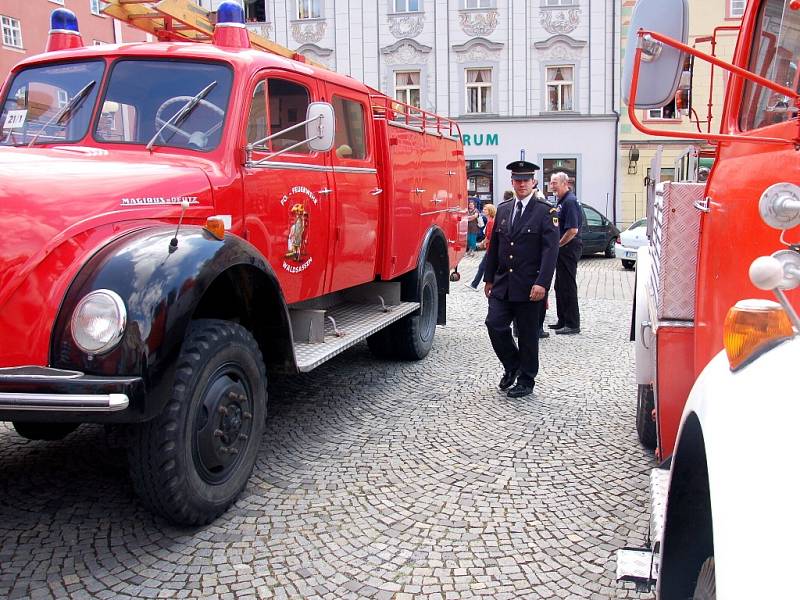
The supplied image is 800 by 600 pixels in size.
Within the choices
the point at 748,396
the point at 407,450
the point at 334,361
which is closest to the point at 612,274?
the point at 334,361

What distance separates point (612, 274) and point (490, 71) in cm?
1286

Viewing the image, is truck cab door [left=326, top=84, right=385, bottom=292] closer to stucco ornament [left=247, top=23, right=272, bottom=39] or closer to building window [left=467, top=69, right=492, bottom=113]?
building window [left=467, top=69, right=492, bottom=113]

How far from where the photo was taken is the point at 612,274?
1482 cm

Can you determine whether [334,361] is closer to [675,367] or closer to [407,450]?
[407,450]

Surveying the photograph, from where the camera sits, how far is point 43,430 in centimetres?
404

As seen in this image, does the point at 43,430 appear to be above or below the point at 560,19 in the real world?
below

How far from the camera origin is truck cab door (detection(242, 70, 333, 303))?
415cm

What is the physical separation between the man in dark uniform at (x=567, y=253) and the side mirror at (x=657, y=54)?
5.74m

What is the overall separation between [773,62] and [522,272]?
323 cm

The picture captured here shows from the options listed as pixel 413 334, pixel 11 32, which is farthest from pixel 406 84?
pixel 413 334

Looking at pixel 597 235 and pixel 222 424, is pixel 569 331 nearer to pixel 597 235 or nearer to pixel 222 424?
pixel 222 424

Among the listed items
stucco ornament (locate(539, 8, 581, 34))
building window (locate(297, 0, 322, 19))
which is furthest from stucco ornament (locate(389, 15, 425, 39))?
stucco ornament (locate(539, 8, 581, 34))

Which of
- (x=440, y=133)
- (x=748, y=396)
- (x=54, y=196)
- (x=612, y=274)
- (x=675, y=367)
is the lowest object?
(x=612, y=274)

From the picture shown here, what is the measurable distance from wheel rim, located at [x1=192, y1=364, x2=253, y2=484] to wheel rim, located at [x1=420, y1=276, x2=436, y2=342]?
137 inches
